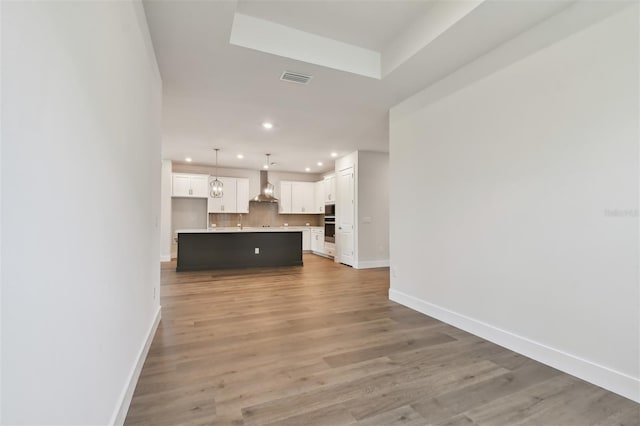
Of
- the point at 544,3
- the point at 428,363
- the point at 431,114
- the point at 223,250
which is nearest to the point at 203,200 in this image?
the point at 223,250

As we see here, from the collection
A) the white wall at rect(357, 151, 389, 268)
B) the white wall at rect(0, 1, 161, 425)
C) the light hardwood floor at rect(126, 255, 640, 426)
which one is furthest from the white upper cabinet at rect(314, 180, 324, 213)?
the white wall at rect(0, 1, 161, 425)

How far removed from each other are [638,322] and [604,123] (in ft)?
4.24

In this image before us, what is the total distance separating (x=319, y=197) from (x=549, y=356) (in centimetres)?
749

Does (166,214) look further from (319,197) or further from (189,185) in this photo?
(319,197)

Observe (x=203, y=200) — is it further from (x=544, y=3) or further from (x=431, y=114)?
(x=544, y=3)

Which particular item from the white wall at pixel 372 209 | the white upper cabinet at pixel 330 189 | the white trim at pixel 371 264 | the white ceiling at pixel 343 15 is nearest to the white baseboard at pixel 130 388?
the white ceiling at pixel 343 15

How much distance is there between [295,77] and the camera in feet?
10.2

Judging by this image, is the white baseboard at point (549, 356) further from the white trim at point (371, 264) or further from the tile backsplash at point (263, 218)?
the tile backsplash at point (263, 218)

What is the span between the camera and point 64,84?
3.02ft

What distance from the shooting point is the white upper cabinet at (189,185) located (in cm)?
778

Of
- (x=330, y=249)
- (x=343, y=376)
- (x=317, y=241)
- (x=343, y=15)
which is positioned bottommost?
(x=343, y=376)

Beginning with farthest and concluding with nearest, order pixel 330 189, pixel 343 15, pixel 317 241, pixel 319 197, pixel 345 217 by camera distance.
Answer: pixel 319 197
pixel 317 241
pixel 330 189
pixel 345 217
pixel 343 15

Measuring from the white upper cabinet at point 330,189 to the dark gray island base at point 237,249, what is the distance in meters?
1.73

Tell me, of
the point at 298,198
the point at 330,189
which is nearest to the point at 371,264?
the point at 330,189
